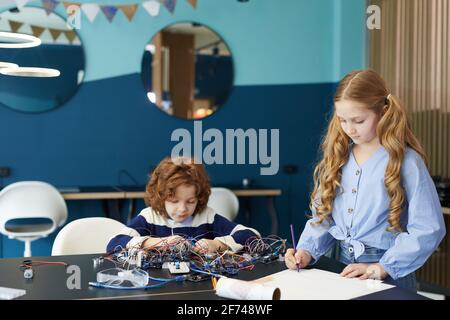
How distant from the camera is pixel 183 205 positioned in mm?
1988

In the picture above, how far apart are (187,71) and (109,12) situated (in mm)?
716

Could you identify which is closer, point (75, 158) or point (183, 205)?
point (183, 205)

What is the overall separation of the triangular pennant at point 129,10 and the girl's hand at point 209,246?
9.57ft

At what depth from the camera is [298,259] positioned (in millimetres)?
1564

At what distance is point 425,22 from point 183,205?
7.40 feet

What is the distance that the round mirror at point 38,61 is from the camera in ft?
13.6

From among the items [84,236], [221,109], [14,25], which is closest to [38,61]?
[14,25]

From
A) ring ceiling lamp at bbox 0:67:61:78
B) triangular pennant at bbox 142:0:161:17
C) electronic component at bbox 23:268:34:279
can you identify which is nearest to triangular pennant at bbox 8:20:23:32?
ring ceiling lamp at bbox 0:67:61:78

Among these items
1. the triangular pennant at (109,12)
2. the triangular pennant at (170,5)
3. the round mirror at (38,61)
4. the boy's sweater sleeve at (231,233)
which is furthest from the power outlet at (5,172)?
the boy's sweater sleeve at (231,233)

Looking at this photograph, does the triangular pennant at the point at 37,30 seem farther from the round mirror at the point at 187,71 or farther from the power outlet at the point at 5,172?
the power outlet at the point at 5,172

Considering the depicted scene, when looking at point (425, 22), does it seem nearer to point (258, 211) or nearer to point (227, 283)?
point (258, 211)
